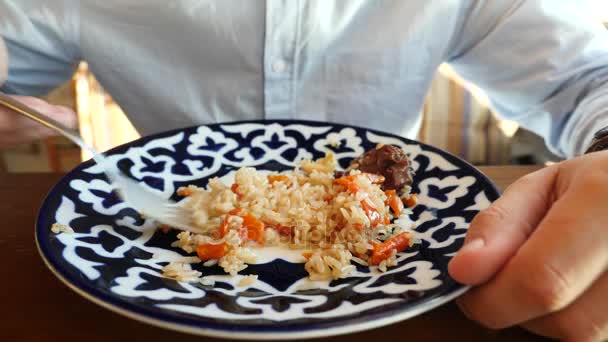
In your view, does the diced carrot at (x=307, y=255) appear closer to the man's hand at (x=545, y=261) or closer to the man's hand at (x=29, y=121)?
the man's hand at (x=545, y=261)

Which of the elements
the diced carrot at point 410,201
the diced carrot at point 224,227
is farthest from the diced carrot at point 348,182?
the diced carrot at point 224,227

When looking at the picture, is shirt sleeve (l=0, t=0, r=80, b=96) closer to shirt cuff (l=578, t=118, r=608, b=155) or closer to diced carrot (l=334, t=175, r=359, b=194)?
diced carrot (l=334, t=175, r=359, b=194)

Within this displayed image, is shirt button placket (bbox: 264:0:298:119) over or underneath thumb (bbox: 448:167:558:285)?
over

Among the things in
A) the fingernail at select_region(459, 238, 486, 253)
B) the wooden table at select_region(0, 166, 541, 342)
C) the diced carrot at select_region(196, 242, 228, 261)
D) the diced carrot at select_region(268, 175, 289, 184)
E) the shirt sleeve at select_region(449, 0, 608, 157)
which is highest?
the shirt sleeve at select_region(449, 0, 608, 157)

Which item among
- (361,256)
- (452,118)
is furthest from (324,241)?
(452,118)

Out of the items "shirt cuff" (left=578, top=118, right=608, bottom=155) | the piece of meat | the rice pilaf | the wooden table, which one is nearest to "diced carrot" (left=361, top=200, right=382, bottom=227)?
the rice pilaf

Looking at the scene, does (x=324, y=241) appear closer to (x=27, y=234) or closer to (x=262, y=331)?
(x=262, y=331)

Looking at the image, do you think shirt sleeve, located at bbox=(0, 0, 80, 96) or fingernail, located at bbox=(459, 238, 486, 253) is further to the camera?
shirt sleeve, located at bbox=(0, 0, 80, 96)
